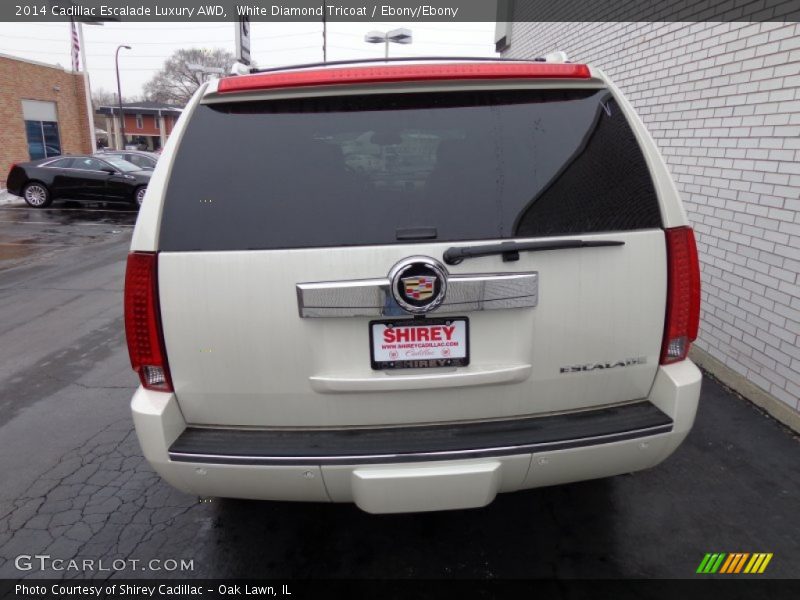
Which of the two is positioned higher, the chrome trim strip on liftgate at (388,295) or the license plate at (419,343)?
the chrome trim strip on liftgate at (388,295)

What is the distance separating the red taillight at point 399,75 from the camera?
2010 mm

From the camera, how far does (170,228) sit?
6.52 ft

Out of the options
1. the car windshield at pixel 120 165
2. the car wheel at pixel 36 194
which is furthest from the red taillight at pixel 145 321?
the car wheel at pixel 36 194

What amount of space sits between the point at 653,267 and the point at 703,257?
9.23 ft

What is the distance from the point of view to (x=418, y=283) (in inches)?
74.5

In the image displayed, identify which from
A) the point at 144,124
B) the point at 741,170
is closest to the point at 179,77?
the point at 144,124

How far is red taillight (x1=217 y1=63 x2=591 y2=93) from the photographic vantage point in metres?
2.01

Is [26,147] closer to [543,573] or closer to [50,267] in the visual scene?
[50,267]

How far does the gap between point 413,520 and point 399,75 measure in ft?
6.71

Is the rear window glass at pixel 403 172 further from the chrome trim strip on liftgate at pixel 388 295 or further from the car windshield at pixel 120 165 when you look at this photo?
the car windshield at pixel 120 165

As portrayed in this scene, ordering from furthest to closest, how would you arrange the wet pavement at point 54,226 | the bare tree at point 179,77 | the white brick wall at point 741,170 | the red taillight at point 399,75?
the bare tree at point 179,77 < the wet pavement at point 54,226 < the white brick wall at point 741,170 < the red taillight at point 399,75

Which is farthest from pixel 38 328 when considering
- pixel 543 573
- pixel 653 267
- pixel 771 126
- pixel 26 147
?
pixel 26 147

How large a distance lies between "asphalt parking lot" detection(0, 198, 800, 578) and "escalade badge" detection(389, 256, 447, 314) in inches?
50.3

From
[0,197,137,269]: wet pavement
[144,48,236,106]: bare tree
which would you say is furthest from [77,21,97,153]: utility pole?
[144,48,236,106]: bare tree
